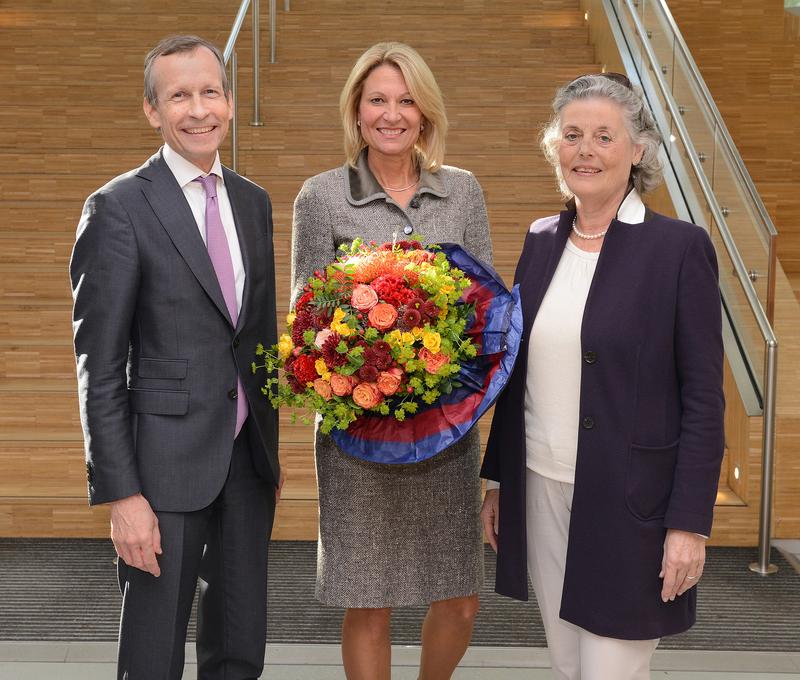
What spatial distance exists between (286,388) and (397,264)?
379 mm

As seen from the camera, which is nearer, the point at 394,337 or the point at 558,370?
the point at 394,337

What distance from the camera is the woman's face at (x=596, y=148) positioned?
2.29 m

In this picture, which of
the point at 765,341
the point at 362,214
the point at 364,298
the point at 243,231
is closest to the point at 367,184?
the point at 362,214

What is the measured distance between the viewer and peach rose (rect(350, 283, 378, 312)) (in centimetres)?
218

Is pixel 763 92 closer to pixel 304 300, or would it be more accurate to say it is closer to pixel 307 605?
pixel 307 605

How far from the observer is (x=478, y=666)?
3514mm

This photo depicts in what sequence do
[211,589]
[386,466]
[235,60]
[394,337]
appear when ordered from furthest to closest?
[235,60], [386,466], [211,589], [394,337]

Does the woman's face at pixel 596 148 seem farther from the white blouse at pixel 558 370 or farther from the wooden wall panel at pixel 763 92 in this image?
the wooden wall panel at pixel 763 92

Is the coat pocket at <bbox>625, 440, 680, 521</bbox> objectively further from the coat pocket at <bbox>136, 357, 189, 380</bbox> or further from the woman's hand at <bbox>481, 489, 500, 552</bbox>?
the coat pocket at <bbox>136, 357, 189, 380</bbox>

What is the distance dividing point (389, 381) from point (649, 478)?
0.60 m

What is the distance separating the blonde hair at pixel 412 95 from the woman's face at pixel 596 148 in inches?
18.7

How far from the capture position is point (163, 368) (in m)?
2.36

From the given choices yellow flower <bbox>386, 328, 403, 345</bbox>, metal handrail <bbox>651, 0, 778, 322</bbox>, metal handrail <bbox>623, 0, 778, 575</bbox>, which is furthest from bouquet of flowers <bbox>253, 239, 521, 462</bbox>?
metal handrail <bbox>651, 0, 778, 322</bbox>

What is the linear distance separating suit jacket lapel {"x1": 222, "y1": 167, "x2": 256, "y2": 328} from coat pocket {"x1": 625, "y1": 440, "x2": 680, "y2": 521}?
947mm
